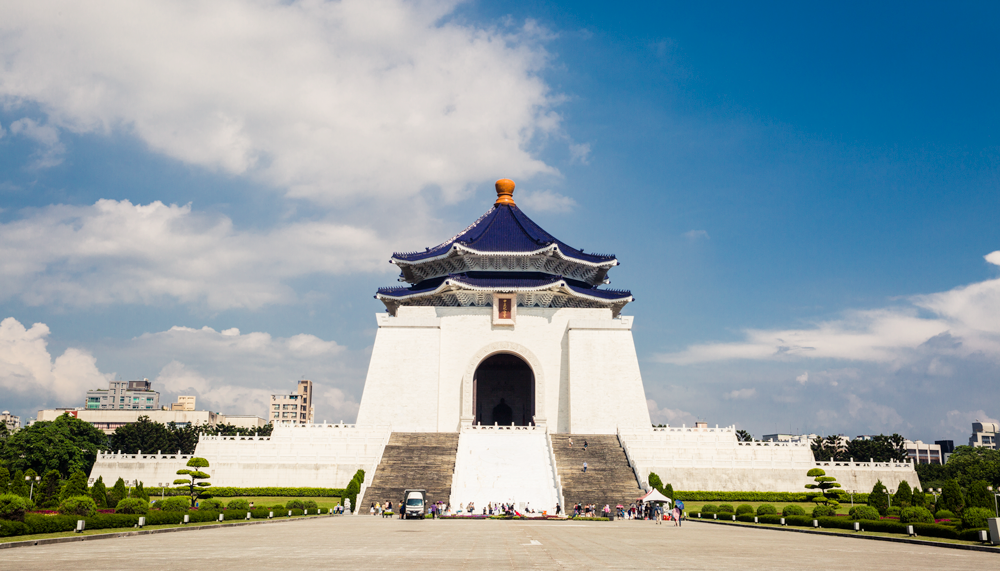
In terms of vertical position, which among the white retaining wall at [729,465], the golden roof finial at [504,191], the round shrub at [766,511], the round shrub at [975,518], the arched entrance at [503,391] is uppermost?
the golden roof finial at [504,191]

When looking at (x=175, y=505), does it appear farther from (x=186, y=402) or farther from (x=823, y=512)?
(x=186, y=402)

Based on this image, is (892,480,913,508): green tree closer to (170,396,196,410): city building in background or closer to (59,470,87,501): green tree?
(59,470,87,501): green tree

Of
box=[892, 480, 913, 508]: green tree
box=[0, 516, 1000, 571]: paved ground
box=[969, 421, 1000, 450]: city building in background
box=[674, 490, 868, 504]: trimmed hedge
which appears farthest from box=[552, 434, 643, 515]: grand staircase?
box=[969, 421, 1000, 450]: city building in background

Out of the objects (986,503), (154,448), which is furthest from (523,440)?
(154,448)

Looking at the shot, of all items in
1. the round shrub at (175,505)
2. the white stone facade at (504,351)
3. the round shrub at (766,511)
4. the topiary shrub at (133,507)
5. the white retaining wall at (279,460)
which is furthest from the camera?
the white stone facade at (504,351)

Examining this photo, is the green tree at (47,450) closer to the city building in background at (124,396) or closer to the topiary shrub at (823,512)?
the topiary shrub at (823,512)

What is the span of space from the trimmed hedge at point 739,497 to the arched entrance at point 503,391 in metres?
17.2

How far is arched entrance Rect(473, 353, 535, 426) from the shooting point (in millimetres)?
46938

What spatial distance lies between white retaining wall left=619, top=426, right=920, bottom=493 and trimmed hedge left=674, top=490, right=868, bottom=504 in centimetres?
74

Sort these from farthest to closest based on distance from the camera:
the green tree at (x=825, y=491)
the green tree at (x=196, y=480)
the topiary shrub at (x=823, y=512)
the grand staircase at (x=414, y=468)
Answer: the green tree at (x=825, y=491)
the grand staircase at (x=414, y=468)
the green tree at (x=196, y=480)
the topiary shrub at (x=823, y=512)

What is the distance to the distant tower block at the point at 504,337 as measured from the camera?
3912 cm

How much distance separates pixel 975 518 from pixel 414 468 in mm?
19895

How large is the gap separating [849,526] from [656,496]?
21.0 feet

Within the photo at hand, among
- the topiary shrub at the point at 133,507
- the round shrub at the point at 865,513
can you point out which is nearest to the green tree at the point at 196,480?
the topiary shrub at the point at 133,507
